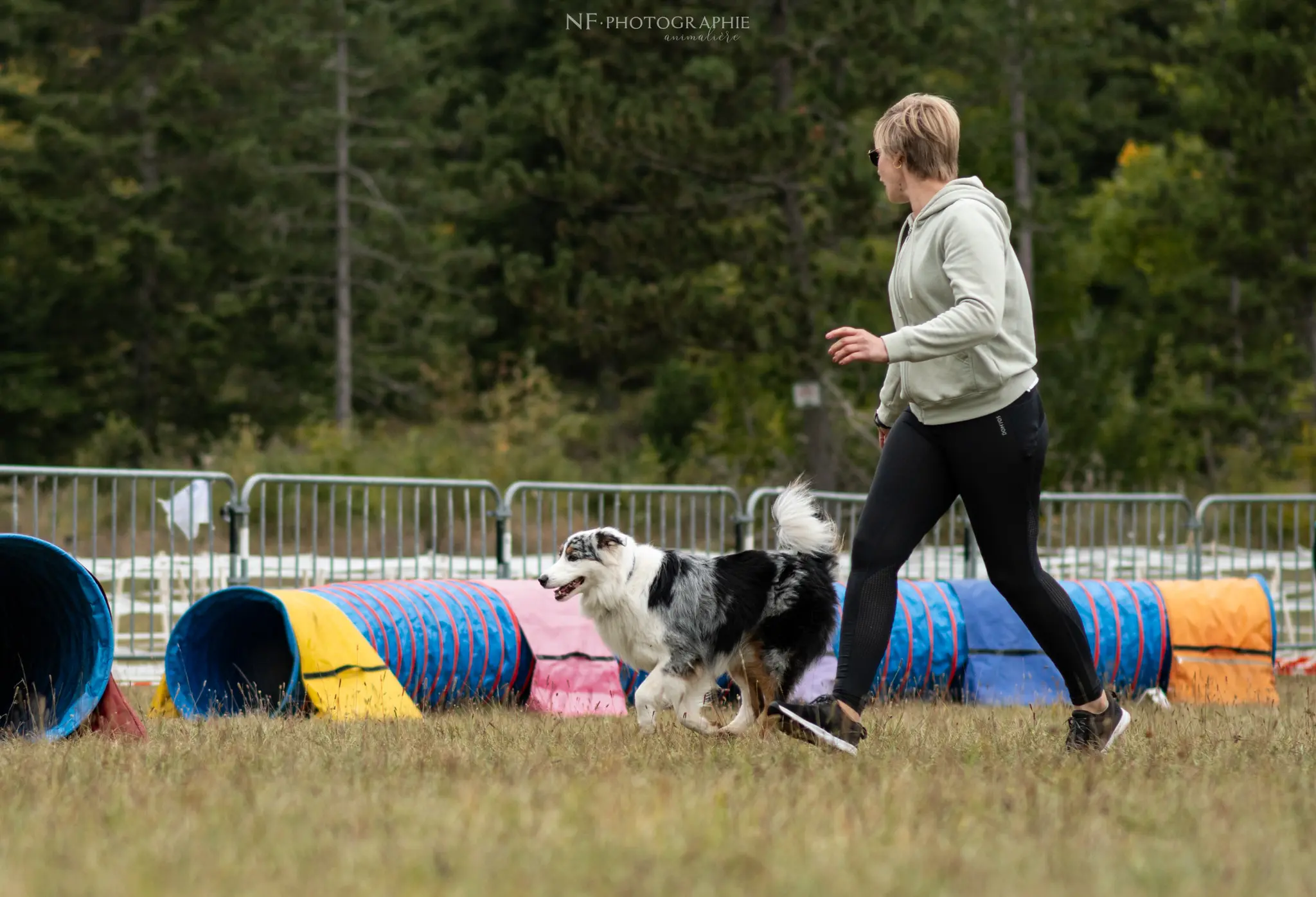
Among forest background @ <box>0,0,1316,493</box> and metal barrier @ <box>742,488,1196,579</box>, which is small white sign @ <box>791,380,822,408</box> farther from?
metal barrier @ <box>742,488,1196,579</box>

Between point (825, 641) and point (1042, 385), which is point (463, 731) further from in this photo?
point (1042, 385)

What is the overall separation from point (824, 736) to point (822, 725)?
0.05 meters

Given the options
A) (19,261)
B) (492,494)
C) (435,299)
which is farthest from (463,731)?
(435,299)

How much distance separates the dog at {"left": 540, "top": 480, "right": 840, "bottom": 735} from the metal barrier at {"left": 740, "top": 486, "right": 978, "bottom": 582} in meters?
4.59

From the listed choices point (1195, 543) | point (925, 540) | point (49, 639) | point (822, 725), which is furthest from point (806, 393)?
point (822, 725)

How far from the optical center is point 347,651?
264 inches

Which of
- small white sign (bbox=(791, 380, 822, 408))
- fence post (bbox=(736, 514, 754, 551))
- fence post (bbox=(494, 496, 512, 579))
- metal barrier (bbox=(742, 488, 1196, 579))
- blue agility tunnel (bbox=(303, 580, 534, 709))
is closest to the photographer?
blue agility tunnel (bbox=(303, 580, 534, 709))

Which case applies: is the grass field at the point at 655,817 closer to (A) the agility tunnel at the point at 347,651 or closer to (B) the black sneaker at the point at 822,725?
(B) the black sneaker at the point at 822,725

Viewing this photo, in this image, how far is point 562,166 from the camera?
2645 cm

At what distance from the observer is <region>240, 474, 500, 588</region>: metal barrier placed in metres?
10.0

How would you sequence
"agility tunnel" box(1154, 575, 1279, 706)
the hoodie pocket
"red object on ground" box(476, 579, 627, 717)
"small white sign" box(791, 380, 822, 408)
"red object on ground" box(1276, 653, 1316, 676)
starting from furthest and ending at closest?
"small white sign" box(791, 380, 822, 408) → "red object on ground" box(1276, 653, 1316, 676) → "agility tunnel" box(1154, 575, 1279, 706) → "red object on ground" box(476, 579, 627, 717) → the hoodie pocket

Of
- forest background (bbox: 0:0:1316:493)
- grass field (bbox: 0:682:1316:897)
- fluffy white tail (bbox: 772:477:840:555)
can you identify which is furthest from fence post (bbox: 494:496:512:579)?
forest background (bbox: 0:0:1316:493)

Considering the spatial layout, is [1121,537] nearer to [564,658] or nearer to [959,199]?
[564,658]

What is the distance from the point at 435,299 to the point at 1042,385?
10.3 m
